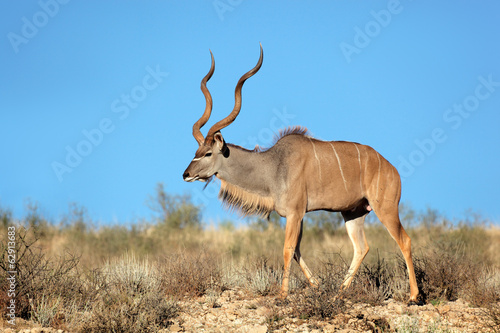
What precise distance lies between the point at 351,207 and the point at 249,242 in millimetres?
10373

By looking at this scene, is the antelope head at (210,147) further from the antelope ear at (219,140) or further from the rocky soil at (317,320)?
the rocky soil at (317,320)

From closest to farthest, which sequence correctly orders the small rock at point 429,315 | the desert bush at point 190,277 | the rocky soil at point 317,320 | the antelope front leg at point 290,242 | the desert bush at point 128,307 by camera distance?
the desert bush at point 128,307, the rocky soil at point 317,320, the small rock at point 429,315, the antelope front leg at point 290,242, the desert bush at point 190,277

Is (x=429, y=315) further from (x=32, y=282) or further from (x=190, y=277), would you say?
(x=32, y=282)

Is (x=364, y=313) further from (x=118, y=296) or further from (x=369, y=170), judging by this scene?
(x=118, y=296)

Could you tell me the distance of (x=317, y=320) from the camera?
8.05 metres

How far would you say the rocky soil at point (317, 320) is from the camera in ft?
25.6

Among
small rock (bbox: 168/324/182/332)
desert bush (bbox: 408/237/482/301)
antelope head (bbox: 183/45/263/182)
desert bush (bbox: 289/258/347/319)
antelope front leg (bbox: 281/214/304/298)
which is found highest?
antelope head (bbox: 183/45/263/182)

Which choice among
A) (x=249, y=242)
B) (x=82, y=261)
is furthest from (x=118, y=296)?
(x=249, y=242)

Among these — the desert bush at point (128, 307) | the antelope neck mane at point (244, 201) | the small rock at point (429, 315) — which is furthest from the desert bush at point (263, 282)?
the small rock at point (429, 315)

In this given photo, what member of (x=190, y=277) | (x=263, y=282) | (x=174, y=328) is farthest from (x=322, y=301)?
(x=190, y=277)

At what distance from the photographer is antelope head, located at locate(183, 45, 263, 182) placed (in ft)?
31.5

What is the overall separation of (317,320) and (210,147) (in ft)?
11.5

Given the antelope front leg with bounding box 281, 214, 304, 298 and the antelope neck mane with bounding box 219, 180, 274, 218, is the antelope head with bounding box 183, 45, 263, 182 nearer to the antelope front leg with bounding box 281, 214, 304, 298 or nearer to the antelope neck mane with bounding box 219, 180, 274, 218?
the antelope neck mane with bounding box 219, 180, 274, 218

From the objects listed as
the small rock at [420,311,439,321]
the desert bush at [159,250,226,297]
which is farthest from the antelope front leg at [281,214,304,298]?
the small rock at [420,311,439,321]
